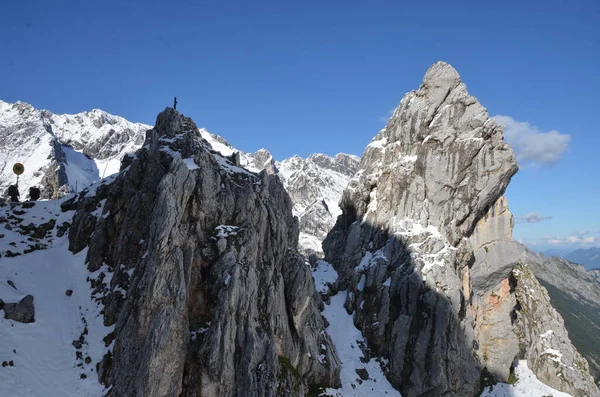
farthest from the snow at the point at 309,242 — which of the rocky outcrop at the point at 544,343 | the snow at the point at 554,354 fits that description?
the snow at the point at 554,354

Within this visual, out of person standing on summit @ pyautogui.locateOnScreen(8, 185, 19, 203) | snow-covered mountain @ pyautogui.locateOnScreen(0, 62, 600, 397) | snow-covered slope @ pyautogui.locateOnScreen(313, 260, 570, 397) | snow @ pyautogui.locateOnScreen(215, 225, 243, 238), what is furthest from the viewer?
person standing on summit @ pyautogui.locateOnScreen(8, 185, 19, 203)

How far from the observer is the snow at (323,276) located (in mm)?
62469

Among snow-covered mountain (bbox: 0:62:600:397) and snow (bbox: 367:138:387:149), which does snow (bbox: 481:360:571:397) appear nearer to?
snow-covered mountain (bbox: 0:62:600:397)

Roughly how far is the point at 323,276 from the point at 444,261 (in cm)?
2118

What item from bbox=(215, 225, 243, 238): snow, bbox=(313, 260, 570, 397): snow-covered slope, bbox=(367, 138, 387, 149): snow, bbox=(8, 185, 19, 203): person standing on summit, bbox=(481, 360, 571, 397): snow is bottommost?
bbox=(481, 360, 571, 397): snow

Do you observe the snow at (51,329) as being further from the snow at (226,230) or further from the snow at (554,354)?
the snow at (554,354)

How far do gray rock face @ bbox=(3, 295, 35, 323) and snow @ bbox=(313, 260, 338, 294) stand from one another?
125 feet

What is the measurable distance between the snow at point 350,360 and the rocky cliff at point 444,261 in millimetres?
1664

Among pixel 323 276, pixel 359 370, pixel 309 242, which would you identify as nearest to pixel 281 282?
pixel 359 370

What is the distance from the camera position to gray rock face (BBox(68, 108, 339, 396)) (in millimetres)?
29781

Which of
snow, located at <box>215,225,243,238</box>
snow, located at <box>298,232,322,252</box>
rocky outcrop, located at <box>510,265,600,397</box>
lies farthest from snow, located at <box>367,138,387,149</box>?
snow, located at <box>298,232,322,252</box>

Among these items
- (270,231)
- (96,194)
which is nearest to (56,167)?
(96,194)

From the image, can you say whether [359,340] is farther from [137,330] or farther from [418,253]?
[137,330]

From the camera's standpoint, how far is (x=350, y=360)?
50.4 m
